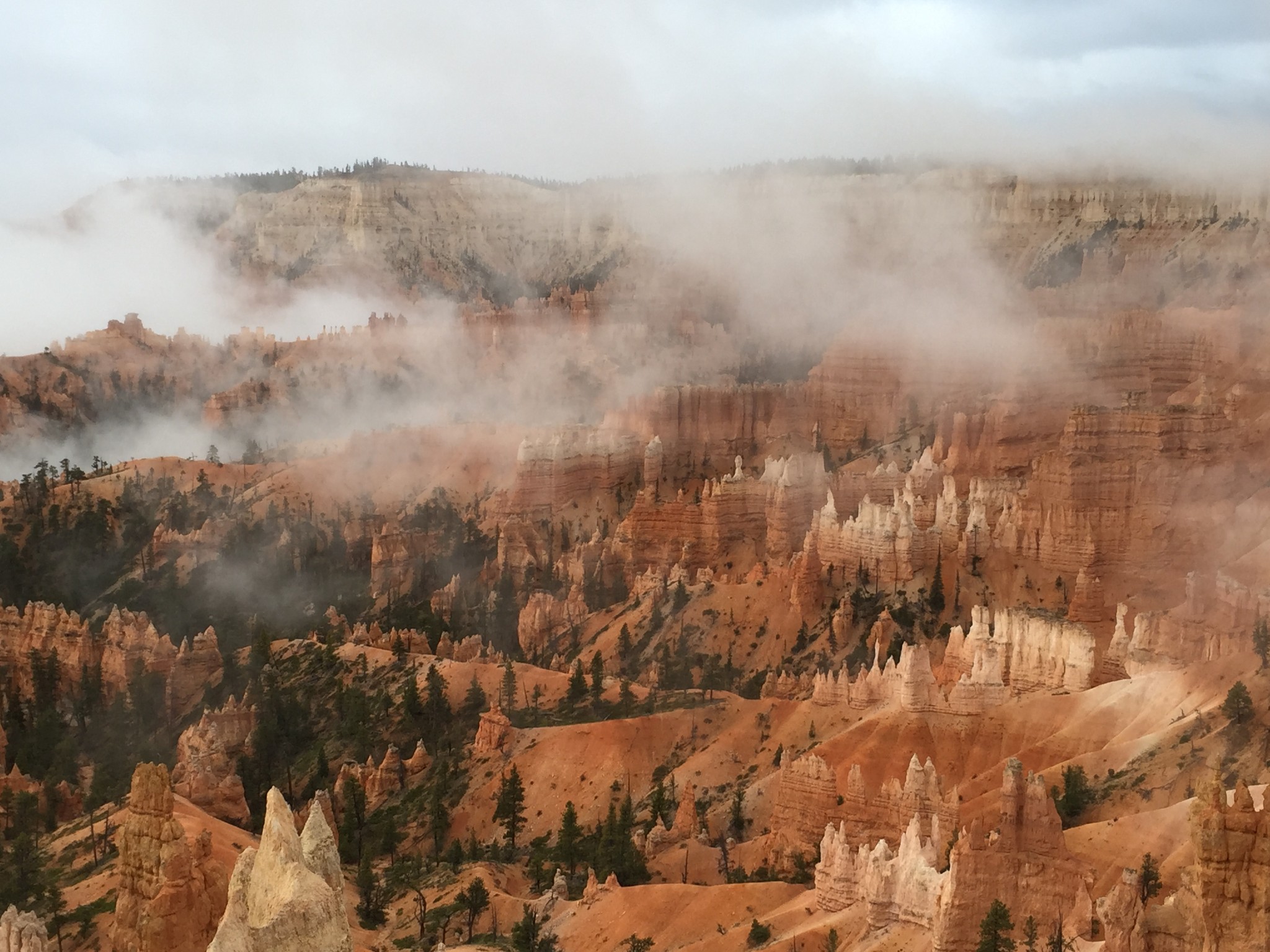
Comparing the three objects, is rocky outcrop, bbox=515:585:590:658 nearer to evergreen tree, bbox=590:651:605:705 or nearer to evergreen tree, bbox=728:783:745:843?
evergreen tree, bbox=590:651:605:705

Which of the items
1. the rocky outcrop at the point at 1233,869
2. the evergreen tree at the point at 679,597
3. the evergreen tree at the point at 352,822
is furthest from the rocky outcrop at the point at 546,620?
the rocky outcrop at the point at 1233,869

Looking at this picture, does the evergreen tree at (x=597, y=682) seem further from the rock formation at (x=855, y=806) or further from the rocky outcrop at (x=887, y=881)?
the rocky outcrop at (x=887, y=881)

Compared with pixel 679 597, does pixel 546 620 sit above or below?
below

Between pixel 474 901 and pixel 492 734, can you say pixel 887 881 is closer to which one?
pixel 474 901

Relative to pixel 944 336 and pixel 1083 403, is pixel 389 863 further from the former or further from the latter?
pixel 944 336

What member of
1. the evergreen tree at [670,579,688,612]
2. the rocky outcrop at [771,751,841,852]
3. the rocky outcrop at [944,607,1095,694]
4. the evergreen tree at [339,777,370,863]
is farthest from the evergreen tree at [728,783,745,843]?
the evergreen tree at [670,579,688,612]

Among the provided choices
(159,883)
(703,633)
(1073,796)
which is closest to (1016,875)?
(1073,796)
